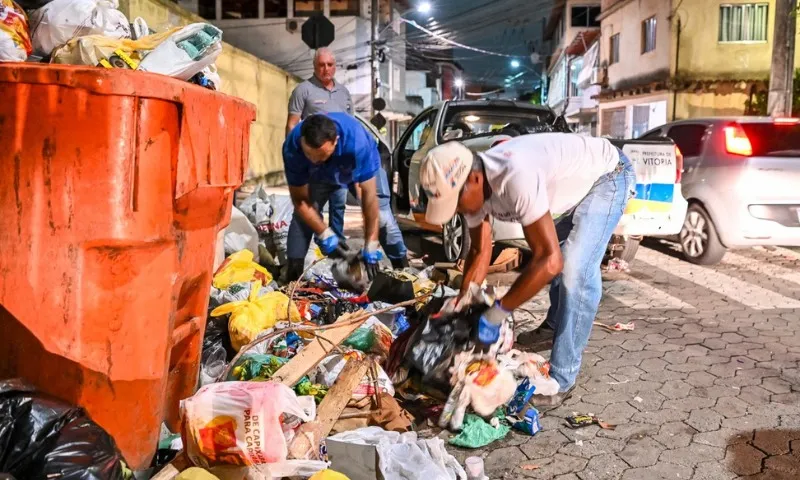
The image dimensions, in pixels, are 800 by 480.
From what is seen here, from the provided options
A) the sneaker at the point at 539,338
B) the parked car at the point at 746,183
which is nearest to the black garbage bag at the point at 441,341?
the sneaker at the point at 539,338

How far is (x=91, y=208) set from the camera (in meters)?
2.13

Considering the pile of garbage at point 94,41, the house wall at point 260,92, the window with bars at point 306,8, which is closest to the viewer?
the pile of garbage at point 94,41

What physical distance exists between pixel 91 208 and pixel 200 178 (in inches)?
15.9

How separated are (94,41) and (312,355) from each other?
161cm

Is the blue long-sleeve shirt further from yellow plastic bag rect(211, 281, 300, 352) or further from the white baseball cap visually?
the white baseball cap

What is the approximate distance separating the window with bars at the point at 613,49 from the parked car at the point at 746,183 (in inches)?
904

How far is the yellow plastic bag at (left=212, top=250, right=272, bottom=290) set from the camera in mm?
4695

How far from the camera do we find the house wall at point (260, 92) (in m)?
18.5

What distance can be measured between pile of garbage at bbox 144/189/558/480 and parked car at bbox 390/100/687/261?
73.8 inches

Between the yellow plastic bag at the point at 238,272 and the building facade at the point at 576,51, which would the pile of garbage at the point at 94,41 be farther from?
the building facade at the point at 576,51

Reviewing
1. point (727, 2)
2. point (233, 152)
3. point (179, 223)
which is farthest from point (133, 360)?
point (727, 2)

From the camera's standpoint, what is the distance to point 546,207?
9.23 ft

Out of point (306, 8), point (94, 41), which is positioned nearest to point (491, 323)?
point (94, 41)

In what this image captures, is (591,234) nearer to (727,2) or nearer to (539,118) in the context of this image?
(539,118)
